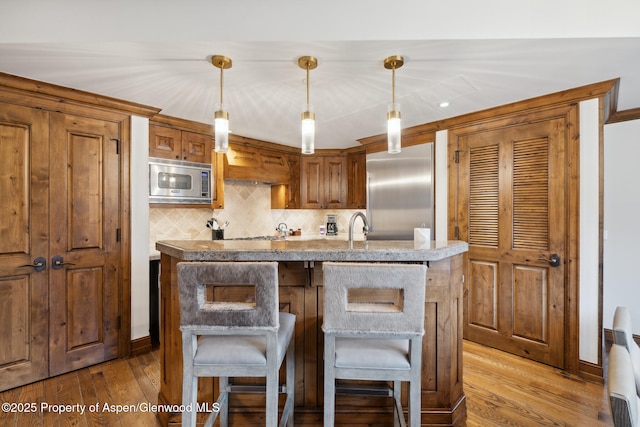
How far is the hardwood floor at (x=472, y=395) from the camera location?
74.9 inches

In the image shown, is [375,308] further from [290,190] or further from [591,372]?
[290,190]

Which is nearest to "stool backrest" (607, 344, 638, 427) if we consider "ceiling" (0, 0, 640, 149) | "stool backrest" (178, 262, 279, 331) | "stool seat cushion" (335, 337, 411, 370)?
"stool seat cushion" (335, 337, 411, 370)

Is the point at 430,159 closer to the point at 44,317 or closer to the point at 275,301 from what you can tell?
the point at 275,301

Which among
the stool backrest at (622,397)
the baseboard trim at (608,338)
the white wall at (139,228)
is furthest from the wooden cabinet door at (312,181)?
the stool backrest at (622,397)

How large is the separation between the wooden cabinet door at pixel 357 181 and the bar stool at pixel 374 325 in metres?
3.13

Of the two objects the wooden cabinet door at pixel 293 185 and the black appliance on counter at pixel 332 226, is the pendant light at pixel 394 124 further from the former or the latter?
the black appliance on counter at pixel 332 226

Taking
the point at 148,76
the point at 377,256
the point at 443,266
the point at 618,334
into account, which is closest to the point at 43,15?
the point at 148,76

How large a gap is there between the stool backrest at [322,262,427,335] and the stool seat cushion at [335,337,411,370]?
11cm

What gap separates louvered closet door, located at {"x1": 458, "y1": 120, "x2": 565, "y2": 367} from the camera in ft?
8.40

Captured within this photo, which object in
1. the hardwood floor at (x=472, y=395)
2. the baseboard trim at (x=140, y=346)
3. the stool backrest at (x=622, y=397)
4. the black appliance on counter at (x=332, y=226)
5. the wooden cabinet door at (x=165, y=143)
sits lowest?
the hardwood floor at (x=472, y=395)

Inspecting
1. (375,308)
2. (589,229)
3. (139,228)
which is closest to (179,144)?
(139,228)

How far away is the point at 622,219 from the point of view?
10.1ft

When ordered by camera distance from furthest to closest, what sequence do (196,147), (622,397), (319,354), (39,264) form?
1. (196,147)
2. (39,264)
3. (319,354)
4. (622,397)

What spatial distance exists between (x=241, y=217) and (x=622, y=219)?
4293mm
